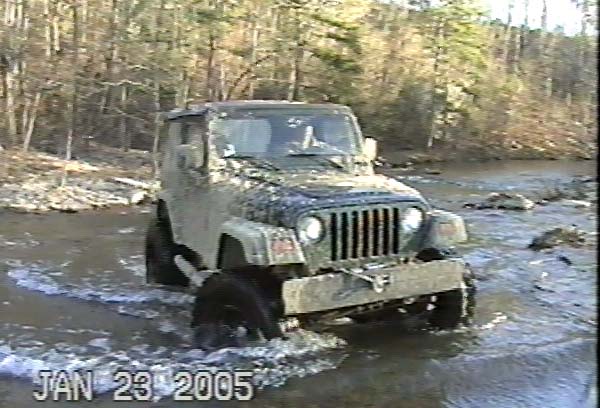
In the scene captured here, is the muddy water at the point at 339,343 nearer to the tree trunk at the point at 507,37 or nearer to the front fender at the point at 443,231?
the front fender at the point at 443,231

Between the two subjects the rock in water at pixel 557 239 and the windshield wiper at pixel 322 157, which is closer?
the windshield wiper at pixel 322 157

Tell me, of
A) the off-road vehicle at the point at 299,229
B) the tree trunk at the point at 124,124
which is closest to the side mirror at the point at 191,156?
the off-road vehicle at the point at 299,229

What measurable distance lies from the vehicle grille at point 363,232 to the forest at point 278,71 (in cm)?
1169

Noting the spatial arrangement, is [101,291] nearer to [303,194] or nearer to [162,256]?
[162,256]

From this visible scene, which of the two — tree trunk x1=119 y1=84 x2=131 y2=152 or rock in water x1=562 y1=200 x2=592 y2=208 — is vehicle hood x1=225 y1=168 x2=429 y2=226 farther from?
tree trunk x1=119 y1=84 x2=131 y2=152

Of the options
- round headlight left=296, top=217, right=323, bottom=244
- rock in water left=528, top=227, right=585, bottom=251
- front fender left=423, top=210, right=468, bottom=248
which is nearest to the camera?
round headlight left=296, top=217, right=323, bottom=244

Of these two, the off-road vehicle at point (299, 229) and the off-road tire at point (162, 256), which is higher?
the off-road vehicle at point (299, 229)

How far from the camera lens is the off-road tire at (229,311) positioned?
6.10 meters

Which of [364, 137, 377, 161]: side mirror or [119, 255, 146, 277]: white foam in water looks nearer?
[364, 137, 377, 161]: side mirror

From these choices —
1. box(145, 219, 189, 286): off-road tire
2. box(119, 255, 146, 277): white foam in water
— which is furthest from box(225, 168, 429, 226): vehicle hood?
box(119, 255, 146, 277): white foam in water

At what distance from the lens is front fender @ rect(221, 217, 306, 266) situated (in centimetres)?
592

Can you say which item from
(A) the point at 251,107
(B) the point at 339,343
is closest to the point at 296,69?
(A) the point at 251,107

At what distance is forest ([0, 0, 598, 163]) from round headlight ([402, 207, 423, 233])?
37.4 feet

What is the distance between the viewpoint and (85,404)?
5629 mm
